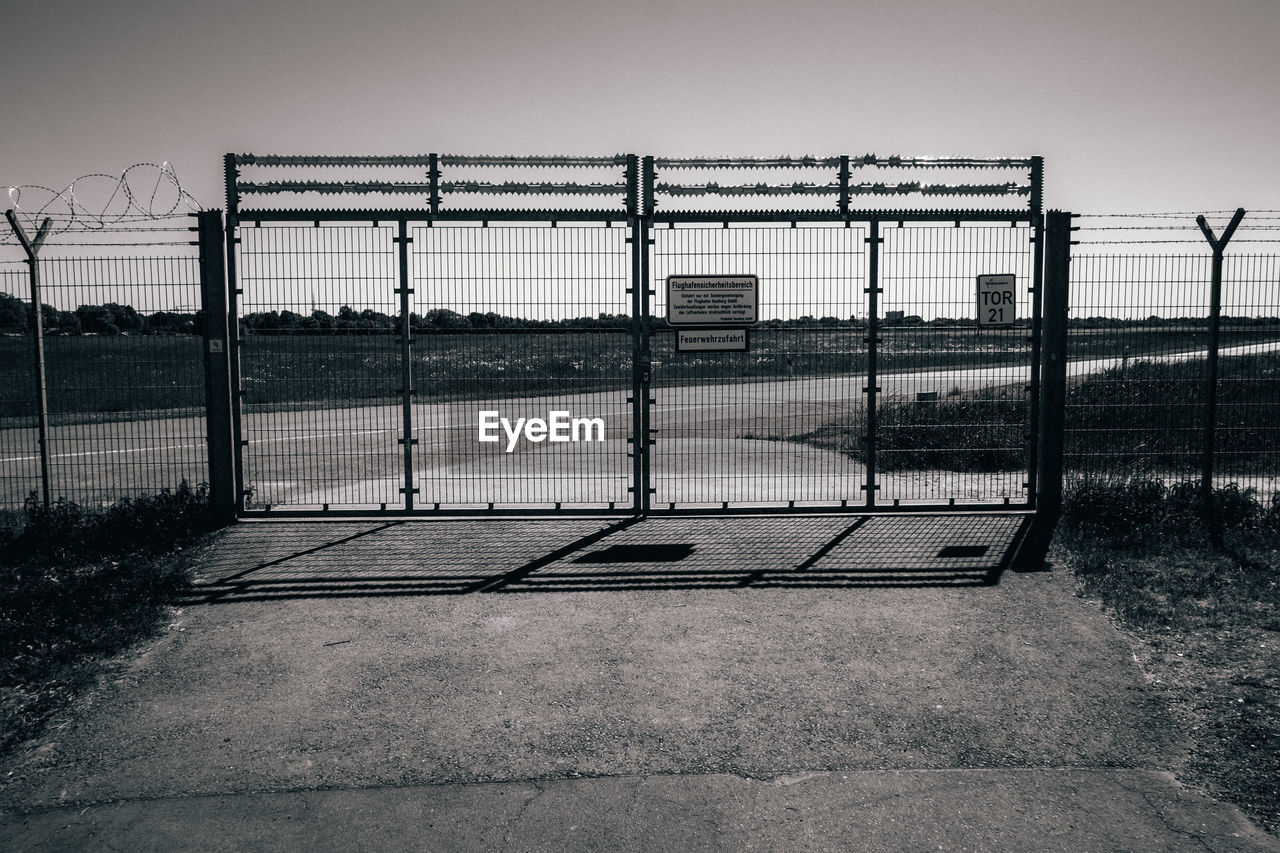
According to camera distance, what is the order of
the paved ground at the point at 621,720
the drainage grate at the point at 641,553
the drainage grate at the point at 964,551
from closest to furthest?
1. the paved ground at the point at 621,720
2. the drainage grate at the point at 641,553
3. the drainage grate at the point at 964,551

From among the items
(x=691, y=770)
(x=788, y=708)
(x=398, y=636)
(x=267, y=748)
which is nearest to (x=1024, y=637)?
(x=788, y=708)

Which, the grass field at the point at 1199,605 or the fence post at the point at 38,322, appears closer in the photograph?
the grass field at the point at 1199,605

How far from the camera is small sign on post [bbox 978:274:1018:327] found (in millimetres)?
8438

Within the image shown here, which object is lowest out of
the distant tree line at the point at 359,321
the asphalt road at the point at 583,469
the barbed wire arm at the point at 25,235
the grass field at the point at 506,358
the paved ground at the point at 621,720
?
the paved ground at the point at 621,720

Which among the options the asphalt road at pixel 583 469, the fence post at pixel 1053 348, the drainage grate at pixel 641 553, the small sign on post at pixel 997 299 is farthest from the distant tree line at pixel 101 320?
the fence post at pixel 1053 348

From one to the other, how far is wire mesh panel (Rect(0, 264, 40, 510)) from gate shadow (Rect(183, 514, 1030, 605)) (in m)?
2.99

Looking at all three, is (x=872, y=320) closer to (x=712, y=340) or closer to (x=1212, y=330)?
(x=712, y=340)

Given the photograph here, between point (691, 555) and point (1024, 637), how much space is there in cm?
274

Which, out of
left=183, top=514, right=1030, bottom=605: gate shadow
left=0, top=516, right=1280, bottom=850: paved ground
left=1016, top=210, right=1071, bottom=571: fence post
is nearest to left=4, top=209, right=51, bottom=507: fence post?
A: left=183, top=514, right=1030, bottom=605: gate shadow

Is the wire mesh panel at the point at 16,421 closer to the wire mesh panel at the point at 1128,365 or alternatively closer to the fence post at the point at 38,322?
the fence post at the point at 38,322

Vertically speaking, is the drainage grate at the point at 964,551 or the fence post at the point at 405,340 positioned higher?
the fence post at the point at 405,340

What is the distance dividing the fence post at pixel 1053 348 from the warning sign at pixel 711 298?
2.85 metres

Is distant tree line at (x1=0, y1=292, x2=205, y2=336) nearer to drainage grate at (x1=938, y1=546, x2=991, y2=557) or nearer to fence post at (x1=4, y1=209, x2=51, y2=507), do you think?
fence post at (x1=4, y1=209, x2=51, y2=507)

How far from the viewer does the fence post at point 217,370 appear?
323 inches
